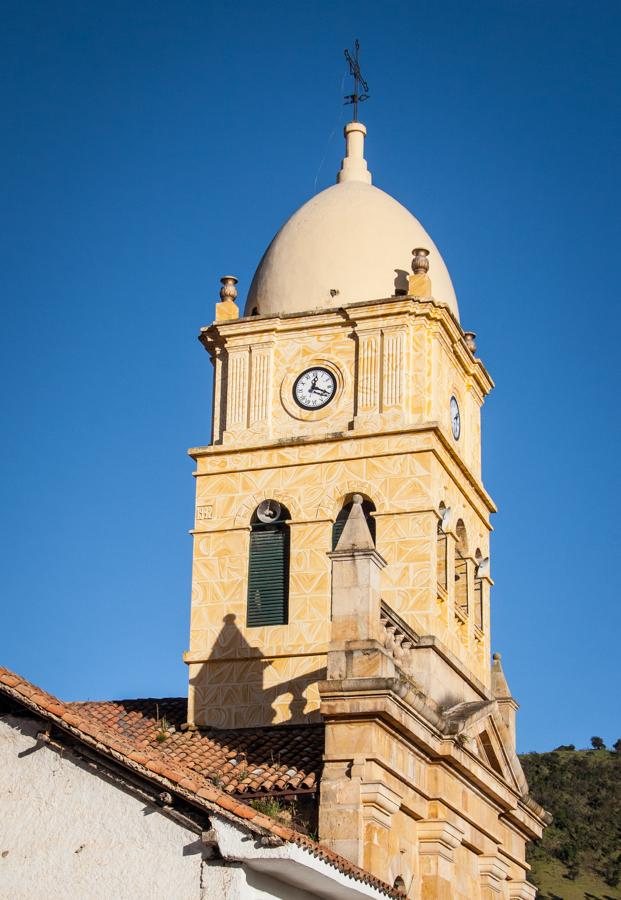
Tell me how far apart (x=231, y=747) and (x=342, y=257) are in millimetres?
10429

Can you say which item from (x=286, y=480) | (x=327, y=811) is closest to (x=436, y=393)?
(x=286, y=480)

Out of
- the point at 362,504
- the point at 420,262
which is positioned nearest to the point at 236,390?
the point at 362,504

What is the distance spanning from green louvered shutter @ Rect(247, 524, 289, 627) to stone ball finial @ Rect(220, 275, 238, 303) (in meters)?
4.89

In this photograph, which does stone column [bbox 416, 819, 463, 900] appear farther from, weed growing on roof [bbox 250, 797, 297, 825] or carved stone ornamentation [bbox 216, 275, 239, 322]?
carved stone ornamentation [bbox 216, 275, 239, 322]

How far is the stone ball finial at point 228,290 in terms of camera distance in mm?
33656

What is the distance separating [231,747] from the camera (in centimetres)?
2667

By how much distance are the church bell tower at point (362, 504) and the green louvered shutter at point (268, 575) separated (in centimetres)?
3

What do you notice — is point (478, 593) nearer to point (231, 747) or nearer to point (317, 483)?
point (317, 483)

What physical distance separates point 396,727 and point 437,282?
11.1 m

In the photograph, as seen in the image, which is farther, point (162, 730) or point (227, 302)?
point (227, 302)

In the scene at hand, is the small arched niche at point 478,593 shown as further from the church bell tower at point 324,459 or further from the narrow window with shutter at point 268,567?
the narrow window with shutter at point 268,567

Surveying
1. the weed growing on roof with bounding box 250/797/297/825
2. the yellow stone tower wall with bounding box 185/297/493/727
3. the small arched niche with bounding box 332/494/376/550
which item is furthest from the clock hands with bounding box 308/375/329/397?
the weed growing on roof with bounding box 250/797/297/825

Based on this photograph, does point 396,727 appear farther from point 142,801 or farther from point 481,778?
point 142,801

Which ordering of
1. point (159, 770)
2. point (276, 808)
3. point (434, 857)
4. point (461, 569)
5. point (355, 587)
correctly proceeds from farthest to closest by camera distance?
point (461, 569) < point (434, 857) < point (355, 587) < point (276, 808) < point (159, 770)
